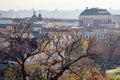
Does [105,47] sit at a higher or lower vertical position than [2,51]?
lower

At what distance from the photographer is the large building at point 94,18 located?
8688 centimetres

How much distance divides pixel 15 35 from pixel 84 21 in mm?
74942

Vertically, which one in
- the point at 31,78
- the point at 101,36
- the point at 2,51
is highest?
the point at 2,51

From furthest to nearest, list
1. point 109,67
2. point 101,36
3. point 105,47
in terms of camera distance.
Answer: point 101,36 < point 105,47 < point 109,67

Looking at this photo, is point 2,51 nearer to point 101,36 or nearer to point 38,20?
point 101,36

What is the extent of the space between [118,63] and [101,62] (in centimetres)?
753

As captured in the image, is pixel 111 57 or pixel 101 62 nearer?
pixel 101 62

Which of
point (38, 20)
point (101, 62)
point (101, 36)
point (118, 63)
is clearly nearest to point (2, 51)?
point (101, 62)

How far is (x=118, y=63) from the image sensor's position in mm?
43406

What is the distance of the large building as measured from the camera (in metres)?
86.9

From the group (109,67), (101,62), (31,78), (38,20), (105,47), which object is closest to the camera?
(31,78)

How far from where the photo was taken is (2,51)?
13531mm

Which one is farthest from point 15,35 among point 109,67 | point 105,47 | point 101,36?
point 101,36

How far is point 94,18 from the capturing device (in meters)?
87.9
